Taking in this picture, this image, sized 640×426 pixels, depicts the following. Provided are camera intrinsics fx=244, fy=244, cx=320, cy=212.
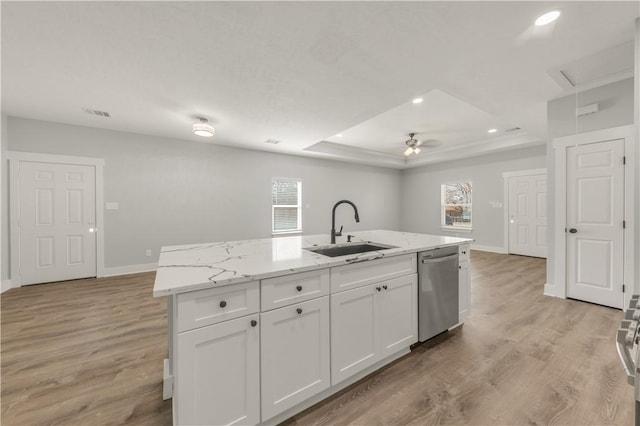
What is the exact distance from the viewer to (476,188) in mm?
6668

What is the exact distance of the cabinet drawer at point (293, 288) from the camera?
127cm

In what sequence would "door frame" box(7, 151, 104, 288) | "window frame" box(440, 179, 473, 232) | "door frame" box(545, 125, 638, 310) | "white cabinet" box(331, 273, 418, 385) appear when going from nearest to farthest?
"white cabinet" box(331, 273, 418, 385)
"door frame" box(545, 125, 638, 310)
"door frame" box(7, 151, 104, 288)
"window frame" box(440, 179, 473, 232)

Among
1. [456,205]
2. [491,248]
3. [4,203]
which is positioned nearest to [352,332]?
[4,203]

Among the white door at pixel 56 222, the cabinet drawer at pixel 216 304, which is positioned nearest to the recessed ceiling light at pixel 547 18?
the cabinet drawer at pixel 216 304

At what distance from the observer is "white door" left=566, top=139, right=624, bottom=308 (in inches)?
109

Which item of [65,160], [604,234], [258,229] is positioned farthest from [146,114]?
[604,234]

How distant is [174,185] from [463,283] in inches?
199

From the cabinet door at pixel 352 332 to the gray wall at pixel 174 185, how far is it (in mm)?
4389

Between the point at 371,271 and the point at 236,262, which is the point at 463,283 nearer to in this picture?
the point at 371,271

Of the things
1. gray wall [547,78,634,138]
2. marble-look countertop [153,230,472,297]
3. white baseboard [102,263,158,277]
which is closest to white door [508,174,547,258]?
gray wall [547,78,634,138]

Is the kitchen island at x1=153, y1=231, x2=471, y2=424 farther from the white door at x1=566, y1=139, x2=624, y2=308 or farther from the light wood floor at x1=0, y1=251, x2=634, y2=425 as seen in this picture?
the white door at x1=566, y1=139, x2=624, y2=308

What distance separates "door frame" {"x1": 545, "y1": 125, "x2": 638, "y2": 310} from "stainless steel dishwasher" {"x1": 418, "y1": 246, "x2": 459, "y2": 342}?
2035 millimetres

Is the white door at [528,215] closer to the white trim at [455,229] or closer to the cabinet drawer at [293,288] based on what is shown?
the white trim at [455,229]

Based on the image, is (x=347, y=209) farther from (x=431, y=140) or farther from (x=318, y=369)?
(x=318, y=369)
